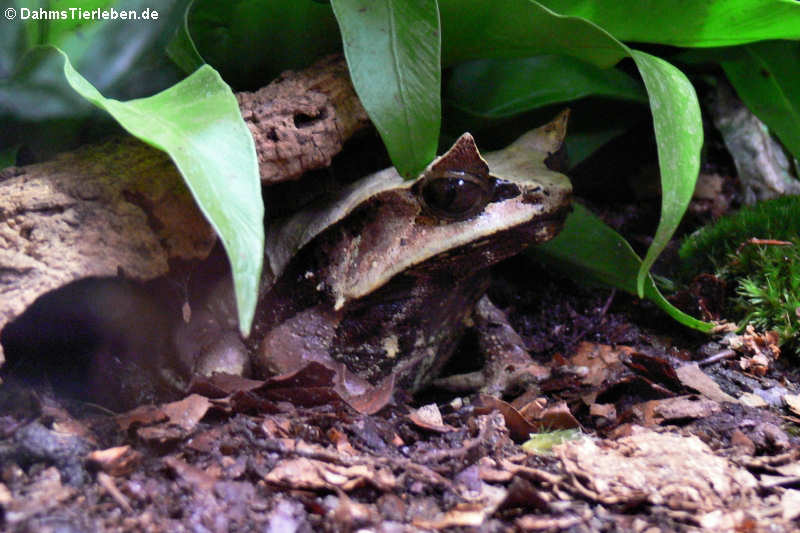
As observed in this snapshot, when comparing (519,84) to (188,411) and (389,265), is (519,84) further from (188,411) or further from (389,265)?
(188,411)

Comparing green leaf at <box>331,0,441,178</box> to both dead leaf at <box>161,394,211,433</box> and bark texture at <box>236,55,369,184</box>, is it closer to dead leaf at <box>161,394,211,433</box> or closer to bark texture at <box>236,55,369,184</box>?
bark texture at <box>236,55,369,184</box>

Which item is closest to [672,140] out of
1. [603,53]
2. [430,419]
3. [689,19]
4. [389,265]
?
[603,53]

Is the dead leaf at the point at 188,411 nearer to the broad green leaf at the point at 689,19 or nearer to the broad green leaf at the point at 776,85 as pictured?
the broad green leaf at the point at 689,19

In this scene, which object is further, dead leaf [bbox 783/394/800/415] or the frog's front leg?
the frog's front leg

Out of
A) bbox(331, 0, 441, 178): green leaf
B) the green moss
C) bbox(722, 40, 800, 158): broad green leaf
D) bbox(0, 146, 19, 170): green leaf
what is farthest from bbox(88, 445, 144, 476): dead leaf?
bbox(722, 40, 800, 158): broad green leaf

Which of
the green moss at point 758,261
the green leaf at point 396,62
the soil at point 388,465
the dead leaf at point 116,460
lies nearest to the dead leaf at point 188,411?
the soil at point 388,465
